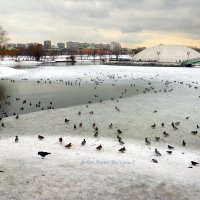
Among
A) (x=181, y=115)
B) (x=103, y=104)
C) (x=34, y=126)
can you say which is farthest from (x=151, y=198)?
(x=103, y=104)

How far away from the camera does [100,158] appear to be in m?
11.9

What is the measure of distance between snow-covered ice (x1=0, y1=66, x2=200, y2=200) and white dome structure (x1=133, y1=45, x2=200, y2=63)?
95819mm

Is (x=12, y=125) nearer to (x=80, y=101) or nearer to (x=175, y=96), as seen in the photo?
(x=80, y=101)

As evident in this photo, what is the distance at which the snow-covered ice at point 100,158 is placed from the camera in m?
8.89

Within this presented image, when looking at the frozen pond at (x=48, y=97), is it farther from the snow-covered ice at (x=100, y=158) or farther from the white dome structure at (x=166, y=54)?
the white dome structure at (x=166, y=54)

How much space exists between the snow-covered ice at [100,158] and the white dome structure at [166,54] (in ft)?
314

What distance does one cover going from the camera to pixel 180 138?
15281 millimetres

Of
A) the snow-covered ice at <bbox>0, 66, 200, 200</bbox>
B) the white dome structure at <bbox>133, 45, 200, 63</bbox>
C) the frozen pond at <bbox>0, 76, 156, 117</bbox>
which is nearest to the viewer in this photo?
the snow-covered ice at <bbox>0, 66, 200, 200</bbox>

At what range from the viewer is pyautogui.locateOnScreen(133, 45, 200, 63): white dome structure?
4515 inches

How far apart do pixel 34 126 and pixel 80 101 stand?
364 inches

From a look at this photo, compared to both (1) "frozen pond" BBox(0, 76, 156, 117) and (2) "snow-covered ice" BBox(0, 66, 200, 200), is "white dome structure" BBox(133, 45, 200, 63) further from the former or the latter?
(2) "snow-covered ice" BBox(0, 66, 200, 200)

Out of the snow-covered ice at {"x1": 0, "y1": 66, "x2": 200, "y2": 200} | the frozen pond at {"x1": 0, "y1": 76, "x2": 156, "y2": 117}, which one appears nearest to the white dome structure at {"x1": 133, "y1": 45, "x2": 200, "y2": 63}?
the frozen pond at {"x1": 0, "y1": 76, "x2": 156, "y2": 117}

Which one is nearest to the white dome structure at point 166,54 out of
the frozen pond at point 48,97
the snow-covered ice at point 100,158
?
the frozen pond at point 48,97

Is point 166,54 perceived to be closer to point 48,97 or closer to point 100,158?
point 48,97
